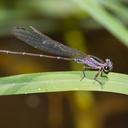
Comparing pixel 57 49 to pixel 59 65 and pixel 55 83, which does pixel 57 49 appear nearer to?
pixel 55 83

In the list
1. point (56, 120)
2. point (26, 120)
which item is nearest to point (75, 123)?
point (56, 120)

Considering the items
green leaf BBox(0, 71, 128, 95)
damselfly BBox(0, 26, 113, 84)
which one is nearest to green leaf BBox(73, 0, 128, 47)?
damselfly BBox(0, 26, 113, 84)

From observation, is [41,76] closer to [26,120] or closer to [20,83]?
[20,83]

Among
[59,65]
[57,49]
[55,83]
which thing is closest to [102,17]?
[57,49]

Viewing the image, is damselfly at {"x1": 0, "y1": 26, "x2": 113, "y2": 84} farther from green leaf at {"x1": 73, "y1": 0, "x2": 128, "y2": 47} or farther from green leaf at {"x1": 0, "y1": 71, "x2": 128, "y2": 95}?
green leaf at {"x1": 0, "y1": 71, "x2": 128, "y2": 95}

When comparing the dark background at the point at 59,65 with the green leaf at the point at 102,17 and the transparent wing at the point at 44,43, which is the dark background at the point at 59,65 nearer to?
the transparent wing at the point at 44,43

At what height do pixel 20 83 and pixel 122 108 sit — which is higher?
pixel 20 83
